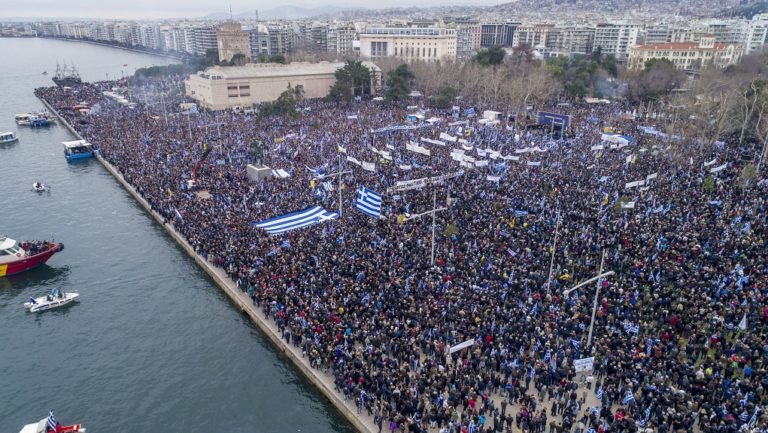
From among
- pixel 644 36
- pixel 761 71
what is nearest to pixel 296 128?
pixel 761 71

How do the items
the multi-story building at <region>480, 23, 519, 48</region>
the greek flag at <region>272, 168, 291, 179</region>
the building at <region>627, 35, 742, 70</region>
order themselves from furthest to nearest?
the multi-story building at <region>480, 23, 519, 48</region>
the building at <region>627, 35, 742, 70</region>
the greek flag at <region>272, 168, 291, 179</region>

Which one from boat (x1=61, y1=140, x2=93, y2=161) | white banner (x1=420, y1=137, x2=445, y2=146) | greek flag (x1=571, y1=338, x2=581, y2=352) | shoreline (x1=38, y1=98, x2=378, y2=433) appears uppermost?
white banner (x1=420, y1=137, x2=445, y2=146)

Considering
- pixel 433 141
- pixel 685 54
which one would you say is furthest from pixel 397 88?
pixel 685 54

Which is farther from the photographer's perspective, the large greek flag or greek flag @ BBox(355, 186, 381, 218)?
greek flag @ BBox(355, 186, 381, 218)

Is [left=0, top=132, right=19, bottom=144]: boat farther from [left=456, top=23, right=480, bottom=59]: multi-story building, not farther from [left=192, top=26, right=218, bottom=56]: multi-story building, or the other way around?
[left=456, top=23, right=480, bottom=59]: multi-story building

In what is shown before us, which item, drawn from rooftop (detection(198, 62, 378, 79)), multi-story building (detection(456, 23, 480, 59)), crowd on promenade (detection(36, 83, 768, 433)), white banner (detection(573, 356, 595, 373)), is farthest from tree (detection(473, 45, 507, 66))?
white banner (detection(573, 356, 595, 373))

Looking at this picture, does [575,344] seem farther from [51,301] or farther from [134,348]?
[51,301]
